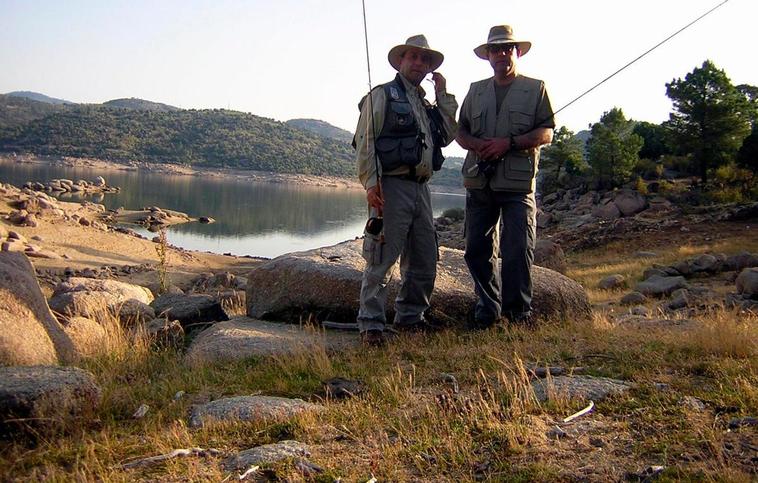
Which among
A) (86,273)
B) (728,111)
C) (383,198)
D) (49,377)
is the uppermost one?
(728,111)

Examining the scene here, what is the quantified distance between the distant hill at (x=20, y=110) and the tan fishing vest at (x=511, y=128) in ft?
463

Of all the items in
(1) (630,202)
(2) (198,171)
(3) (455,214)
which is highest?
(2) (198,171)

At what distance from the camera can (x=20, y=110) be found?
485 ft

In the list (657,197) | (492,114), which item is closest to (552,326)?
(492,114)

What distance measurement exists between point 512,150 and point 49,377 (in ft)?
12.4

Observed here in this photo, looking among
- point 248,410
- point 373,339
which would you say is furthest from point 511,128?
point 248,410

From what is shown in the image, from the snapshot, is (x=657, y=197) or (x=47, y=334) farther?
(x=657, y=197)

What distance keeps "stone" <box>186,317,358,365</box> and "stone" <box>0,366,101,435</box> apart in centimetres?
135

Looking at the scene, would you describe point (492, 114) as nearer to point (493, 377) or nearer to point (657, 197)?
point (493, 377)

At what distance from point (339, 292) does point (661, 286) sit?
742 cm

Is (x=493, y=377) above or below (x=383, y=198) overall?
below

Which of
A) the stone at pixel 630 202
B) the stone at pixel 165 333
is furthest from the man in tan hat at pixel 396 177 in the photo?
the stone at pixel 630 202

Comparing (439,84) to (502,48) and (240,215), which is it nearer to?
(502,48)

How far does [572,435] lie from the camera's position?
120 inches
